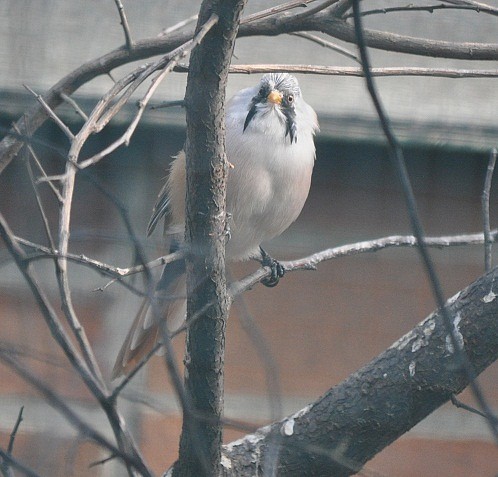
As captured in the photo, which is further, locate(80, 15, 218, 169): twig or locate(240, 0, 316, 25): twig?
locate(240, 0, 316, 25): twig

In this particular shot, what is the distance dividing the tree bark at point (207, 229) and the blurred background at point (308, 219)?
62cm

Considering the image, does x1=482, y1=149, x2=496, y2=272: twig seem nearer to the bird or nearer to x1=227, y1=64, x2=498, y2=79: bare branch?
x1=227, y1=64, x2=498, y2=79: bare branch

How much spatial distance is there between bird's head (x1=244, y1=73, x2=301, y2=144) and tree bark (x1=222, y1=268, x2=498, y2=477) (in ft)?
2.26

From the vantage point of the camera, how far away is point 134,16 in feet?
6.07

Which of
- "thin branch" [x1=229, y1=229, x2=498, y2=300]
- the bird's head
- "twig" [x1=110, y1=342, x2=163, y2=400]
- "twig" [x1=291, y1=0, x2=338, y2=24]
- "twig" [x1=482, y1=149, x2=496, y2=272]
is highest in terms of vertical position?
the bird's head

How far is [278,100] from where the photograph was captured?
5.98 ft

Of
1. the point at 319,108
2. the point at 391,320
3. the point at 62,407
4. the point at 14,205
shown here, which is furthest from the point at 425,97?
the point at 62,407

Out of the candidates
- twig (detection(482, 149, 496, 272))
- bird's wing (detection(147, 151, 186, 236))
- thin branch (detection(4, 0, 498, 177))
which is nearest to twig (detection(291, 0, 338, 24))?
thin branch (detection(4, 0, 498, 177))

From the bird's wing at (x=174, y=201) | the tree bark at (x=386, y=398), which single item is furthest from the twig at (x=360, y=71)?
the bird's wing at (x=174, y=201)

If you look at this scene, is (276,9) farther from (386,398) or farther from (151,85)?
(386,398)

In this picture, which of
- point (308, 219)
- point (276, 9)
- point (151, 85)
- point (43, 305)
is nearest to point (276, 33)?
point (276, 9)

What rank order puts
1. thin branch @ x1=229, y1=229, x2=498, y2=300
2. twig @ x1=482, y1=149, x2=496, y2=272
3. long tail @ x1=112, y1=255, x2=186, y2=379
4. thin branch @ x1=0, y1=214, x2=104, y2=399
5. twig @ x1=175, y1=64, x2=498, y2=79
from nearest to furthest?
thin branch @ x1=0, y1=214, x2=104, y2=399, twig @ x1=175, y1=64, x2=498, y2=79, twig @ x1=482, y1=149, x2=496, y2=272, thin branch @ x1=229, y1=229, x2=498, y2=300, long tail @ x1=112, y1=255, x2=186, y2=379

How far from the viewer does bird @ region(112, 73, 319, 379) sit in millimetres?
1742

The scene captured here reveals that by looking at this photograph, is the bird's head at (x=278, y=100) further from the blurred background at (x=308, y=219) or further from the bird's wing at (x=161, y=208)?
the bird's wing at (x=161, y=208)
